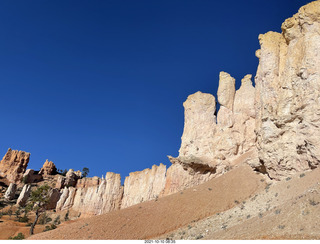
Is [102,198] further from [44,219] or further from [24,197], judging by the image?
[24,197]

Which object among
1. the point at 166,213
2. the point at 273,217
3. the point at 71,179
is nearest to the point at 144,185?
the point at 166,213

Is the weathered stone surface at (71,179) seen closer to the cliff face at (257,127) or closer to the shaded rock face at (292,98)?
the cliff face at (257,127)

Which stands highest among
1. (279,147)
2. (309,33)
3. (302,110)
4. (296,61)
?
(309,33)

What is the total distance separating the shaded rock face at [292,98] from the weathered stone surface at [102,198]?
32894 millimetres

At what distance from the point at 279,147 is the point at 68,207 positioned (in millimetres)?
45089

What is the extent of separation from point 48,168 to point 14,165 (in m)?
9.03

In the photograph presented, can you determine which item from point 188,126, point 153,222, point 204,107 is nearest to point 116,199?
point 188,126

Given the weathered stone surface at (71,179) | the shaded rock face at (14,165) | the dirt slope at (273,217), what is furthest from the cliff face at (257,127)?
the shaded rock face at (14,165)

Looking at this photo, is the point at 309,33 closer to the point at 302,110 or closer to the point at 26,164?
the point at 302,110

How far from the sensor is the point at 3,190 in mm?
61219

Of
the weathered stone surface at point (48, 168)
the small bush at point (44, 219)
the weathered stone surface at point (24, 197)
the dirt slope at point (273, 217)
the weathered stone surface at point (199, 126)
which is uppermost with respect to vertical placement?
the weathered stone surface at point (48, 168)

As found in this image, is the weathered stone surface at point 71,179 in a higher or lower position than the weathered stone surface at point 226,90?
lower

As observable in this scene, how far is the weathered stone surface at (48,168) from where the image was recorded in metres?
77.1

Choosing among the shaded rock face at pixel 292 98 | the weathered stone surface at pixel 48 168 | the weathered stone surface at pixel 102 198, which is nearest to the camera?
the shaded rock face at pixel 292 98
